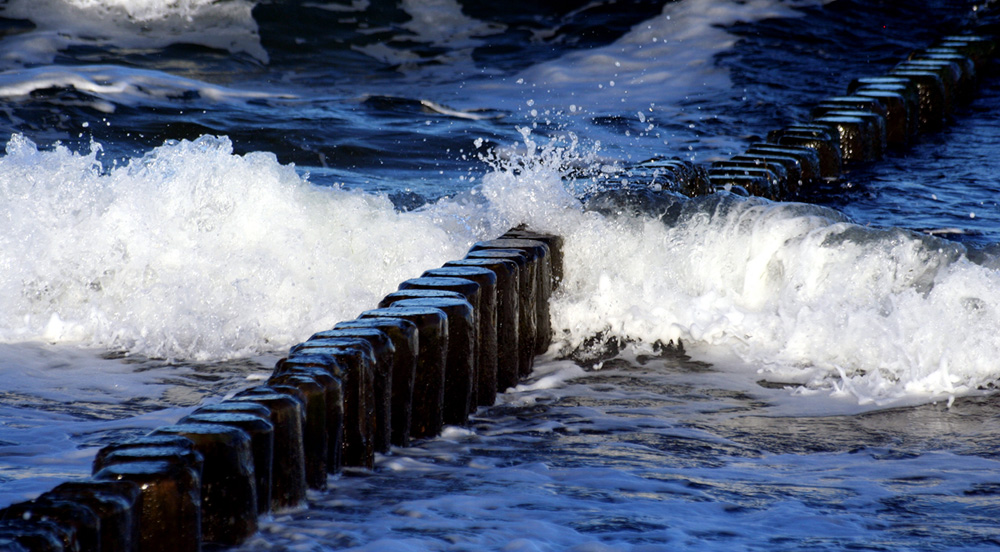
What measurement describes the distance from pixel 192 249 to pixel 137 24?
9.14 meters

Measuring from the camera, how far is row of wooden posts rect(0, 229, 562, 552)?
230cm

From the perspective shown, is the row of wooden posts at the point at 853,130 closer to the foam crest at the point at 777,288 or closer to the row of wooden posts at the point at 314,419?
the foam crest at the point at 777,288

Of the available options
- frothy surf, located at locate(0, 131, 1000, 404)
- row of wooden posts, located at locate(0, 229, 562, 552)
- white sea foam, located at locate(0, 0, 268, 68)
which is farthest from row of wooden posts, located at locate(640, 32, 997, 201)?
white sea foam, located at locate(0, 0, 268, 68)

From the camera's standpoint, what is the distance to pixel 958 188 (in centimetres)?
760

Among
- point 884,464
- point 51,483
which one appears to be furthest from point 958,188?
point 51,483

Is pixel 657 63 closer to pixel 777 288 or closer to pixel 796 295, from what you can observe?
pixel 777 288

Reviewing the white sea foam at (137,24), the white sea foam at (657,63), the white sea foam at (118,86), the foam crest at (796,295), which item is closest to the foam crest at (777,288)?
the foam crest at (796,295)

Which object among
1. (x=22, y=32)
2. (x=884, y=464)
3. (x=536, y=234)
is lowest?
(x=884, y=464)

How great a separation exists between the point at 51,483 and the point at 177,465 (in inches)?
33.2

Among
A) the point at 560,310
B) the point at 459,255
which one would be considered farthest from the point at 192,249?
the point at 560,310

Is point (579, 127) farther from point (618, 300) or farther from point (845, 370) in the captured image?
point (845, 370)

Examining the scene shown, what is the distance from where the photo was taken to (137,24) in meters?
13.8

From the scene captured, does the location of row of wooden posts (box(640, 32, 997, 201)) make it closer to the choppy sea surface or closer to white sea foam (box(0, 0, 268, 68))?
the choppy sea surface

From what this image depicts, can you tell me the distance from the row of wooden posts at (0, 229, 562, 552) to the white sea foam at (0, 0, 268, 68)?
31.2 ft
